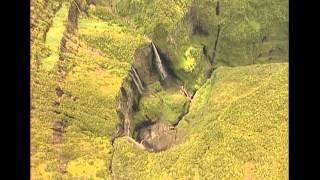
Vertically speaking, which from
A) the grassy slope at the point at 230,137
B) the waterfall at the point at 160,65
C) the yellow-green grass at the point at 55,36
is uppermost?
the yellow-green grass at the point at 55,36

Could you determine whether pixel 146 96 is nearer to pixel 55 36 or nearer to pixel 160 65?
pixel 160 65

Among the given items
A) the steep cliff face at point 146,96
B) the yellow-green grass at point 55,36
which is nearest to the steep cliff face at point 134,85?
the steep cliff face at point 146,96

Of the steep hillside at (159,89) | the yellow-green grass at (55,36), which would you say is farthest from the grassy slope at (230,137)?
the yellow-green grass at (55,36)

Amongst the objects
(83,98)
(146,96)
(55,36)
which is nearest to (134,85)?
(146,96)

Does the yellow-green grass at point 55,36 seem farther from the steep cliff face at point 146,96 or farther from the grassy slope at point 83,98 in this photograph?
the steep cliff face at point 146,96

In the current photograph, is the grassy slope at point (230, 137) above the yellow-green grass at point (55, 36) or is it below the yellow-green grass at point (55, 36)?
below

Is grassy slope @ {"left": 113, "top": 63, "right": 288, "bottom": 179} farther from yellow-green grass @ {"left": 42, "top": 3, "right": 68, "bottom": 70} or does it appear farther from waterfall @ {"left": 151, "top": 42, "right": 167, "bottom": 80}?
yellow-green grass @ {"left": 42, "top": 3, "right": 68, "bottom": 70}
